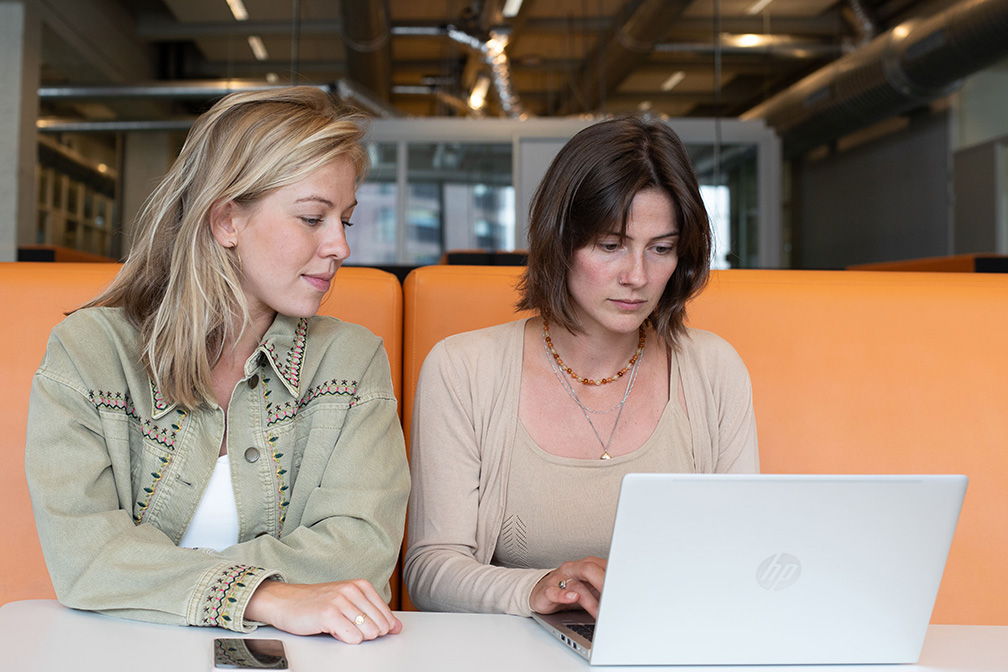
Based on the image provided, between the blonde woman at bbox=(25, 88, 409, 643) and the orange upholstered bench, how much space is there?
31cm

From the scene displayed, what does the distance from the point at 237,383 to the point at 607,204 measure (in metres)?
0.59

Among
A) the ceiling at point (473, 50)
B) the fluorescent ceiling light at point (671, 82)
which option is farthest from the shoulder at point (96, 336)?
the fluorescent ceiling light at point (671, 82)

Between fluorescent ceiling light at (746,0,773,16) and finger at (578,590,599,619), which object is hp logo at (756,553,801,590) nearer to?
finger at (578,590,599,619)

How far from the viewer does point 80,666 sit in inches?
30.2

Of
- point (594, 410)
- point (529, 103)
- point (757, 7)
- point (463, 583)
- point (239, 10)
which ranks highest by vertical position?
point (757, 7)

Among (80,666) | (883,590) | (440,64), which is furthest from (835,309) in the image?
(440,64)

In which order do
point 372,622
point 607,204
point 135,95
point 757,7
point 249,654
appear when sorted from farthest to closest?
point 757,7, point 135,95, point 607,204, point 372,622, point 249,654

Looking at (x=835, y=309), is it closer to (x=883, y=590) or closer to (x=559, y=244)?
(x=559, y=244)

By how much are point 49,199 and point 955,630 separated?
6.24 metres

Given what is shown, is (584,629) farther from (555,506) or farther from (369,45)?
(369,45)

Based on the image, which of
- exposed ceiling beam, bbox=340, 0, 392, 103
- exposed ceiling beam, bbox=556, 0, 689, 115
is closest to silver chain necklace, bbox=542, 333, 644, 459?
exposed ceiling beam, bbox=340, 0, 392, 103

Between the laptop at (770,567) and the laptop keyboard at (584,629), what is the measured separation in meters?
0.03

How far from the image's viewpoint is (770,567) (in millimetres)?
804

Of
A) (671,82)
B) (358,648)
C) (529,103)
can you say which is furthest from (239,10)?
(358,648)
